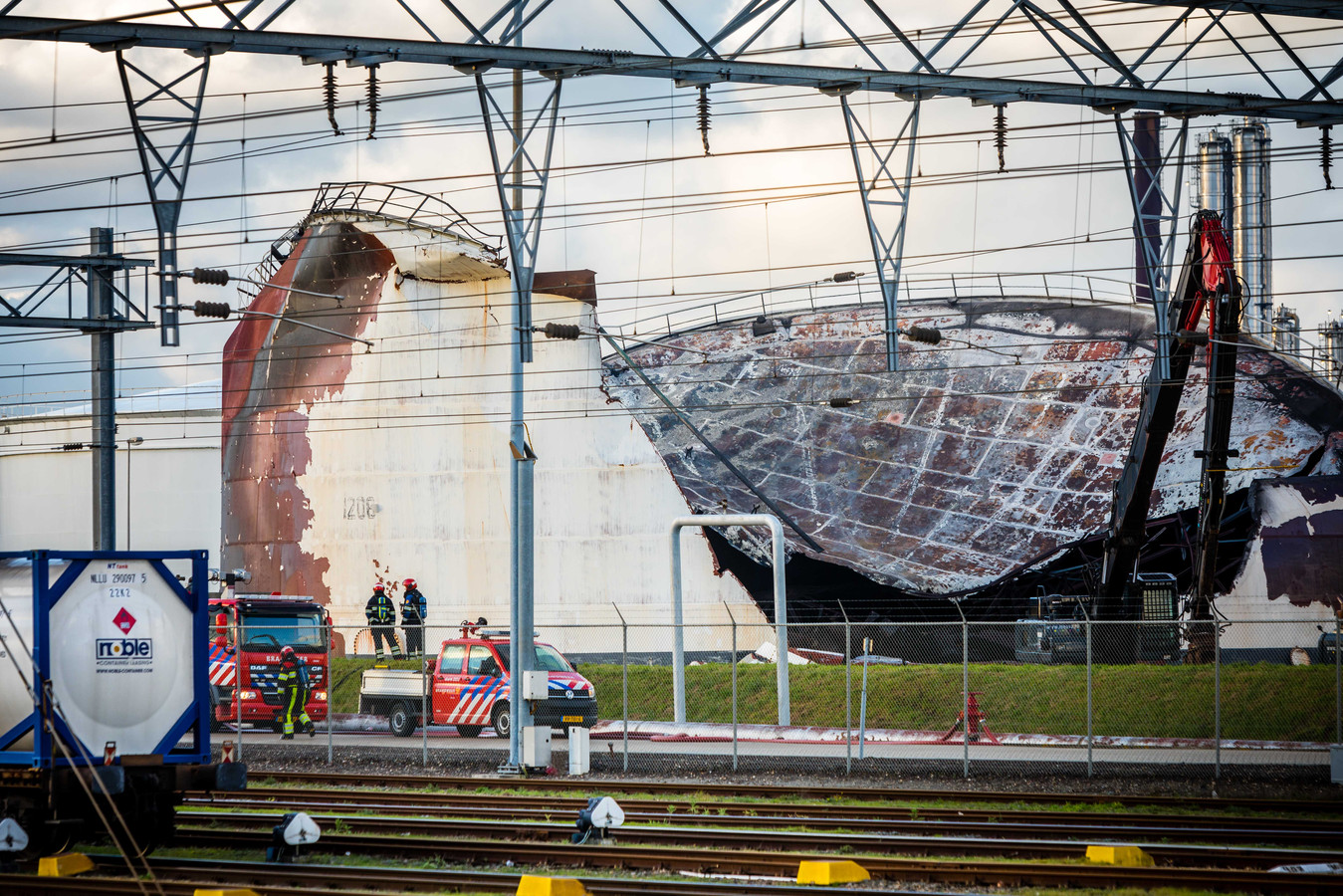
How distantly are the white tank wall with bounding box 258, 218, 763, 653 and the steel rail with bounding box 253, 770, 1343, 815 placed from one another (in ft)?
54.9

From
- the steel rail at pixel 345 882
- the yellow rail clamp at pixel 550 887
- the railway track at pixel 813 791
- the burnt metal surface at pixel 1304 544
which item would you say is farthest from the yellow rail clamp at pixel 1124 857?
the burnt metal surface at pixel 1304 544

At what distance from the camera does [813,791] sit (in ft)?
60.8

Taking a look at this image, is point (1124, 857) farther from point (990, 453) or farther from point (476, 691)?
point (990, 453)

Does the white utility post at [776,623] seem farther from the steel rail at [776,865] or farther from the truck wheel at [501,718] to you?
the steel rail at [776,865]

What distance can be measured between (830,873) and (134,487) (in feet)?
164

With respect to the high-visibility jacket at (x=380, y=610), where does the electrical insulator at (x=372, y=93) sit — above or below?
above

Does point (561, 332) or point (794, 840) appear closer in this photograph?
point (794, 840)

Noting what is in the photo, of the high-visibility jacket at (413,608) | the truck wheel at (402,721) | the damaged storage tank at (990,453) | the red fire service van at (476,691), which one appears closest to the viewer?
the red fire service van at (476,691)

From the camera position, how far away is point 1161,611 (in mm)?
30438

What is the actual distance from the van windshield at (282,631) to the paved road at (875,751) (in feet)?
6.92

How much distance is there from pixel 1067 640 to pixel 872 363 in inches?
522

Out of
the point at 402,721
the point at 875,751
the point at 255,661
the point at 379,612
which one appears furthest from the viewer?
the point at 379,612

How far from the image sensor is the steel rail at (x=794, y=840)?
12.7m

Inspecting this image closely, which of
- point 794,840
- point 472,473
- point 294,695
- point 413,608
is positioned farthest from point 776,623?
point 472,473
